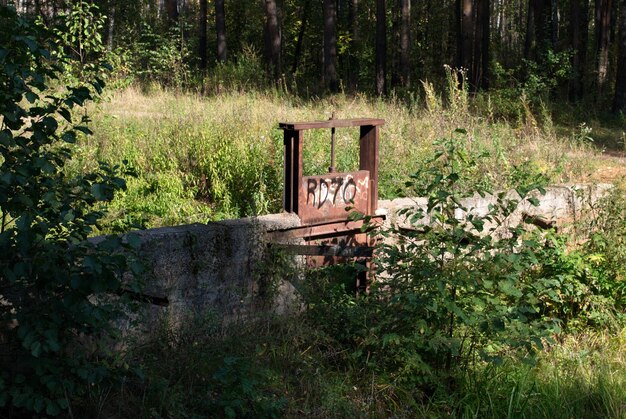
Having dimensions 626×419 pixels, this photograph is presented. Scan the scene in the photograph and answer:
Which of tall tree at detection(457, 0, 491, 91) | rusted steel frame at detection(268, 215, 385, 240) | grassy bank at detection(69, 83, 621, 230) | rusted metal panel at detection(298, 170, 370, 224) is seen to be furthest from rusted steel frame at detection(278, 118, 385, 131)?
tall tree at detection(457, 0, 491, 91)

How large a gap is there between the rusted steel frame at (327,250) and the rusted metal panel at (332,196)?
0.96 ft

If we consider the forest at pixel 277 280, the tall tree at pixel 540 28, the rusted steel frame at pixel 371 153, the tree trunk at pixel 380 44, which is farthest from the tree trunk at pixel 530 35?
the rusted steel frame at pixel 371 153

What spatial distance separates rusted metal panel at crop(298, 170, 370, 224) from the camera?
22.7 ft

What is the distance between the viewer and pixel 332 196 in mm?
7137

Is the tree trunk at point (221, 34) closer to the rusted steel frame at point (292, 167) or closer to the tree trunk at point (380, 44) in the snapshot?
the tree trunk at point (380, 44)

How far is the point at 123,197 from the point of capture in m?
8.83

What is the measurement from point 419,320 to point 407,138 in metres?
5.70

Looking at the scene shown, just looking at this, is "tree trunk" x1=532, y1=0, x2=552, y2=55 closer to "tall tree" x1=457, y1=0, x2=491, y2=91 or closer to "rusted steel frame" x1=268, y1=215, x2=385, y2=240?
"tall tree" x1=457, y1=0, x2=491, y2=91

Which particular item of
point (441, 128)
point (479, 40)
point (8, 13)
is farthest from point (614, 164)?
point (479, 40)

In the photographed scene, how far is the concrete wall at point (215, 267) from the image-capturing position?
585 cm

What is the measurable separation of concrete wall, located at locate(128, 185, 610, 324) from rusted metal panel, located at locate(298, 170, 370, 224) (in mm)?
205

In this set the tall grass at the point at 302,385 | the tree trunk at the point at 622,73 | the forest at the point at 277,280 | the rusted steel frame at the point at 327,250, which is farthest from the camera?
the tree trunk at the point at 622,73

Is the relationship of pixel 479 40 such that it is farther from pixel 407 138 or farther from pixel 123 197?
pixel 123 197

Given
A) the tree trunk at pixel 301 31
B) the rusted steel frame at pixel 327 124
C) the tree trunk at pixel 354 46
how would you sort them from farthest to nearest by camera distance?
the tree trunk at pixel 301 31 < the tree trunk at pixel 354 46 < the rusted steel frame at pixel 327 124
